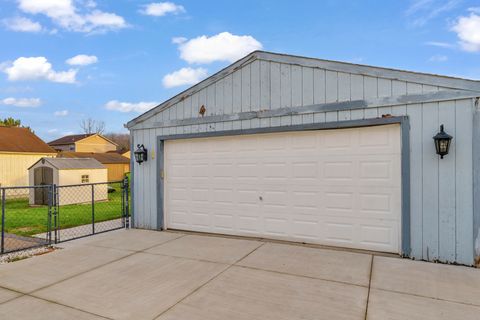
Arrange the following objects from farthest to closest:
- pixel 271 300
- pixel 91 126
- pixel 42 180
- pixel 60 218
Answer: pixel 91 126 < pixel 42 180 < pixel 60 218 < pixel 271 300

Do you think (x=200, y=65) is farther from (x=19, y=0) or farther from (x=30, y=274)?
(x=30, y=274)

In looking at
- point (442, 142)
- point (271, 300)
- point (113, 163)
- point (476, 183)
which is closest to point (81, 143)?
point (113, 163)

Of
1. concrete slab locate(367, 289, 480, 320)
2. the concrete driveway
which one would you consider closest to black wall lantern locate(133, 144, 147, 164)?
the concrete driveway

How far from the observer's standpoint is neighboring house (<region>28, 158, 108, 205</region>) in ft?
37.2

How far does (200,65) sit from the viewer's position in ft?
54.6

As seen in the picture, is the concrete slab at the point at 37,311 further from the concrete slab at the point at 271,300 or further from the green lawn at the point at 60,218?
the green lawn at the point at 60,218

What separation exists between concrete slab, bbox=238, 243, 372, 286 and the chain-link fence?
3959mm

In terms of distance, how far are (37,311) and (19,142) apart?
1862 cm

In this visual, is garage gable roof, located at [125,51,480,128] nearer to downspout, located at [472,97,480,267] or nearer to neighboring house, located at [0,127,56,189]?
downspout, located at [472,97,480,267]

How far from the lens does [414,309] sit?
9.41ft

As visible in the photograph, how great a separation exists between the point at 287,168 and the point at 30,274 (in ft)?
13.9

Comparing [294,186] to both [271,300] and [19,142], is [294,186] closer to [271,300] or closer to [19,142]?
[271,300]

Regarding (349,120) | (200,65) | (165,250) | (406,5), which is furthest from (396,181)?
(200,65)

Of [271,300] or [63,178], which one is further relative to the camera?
[63,178]
